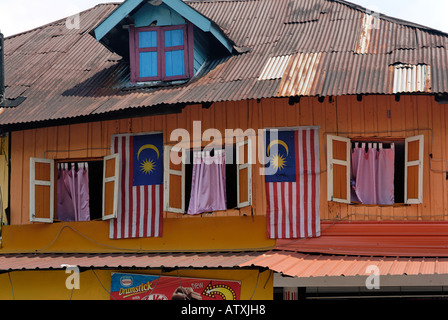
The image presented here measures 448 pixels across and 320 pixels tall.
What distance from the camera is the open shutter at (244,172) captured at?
14.9m

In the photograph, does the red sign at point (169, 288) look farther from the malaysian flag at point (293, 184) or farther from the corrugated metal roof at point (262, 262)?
the malaysian flag at point (293, 184)

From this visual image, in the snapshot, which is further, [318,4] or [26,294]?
[318,4]

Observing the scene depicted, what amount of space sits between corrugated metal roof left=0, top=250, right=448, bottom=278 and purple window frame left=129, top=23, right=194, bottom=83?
3.36 meters

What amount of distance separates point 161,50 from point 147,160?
215 centimetres

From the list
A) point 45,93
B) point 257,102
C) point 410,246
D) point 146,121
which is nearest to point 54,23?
point 45,93

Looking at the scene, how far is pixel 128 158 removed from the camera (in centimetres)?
1590

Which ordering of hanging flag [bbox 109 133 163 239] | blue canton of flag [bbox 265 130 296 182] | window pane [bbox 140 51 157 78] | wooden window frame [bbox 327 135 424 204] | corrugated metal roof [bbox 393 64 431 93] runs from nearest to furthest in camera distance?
corrugated metal roof [bbox 393 64 431 93] → wooden window frame [bbox 327 135 424 204] → blue canton of flag [bbox 265 130 296 182] → hanging flag [bbox 109 133 163 239] → window pane [bbox 140 51 157 78]

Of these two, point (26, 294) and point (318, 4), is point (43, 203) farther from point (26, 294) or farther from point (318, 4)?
point (318, 4)

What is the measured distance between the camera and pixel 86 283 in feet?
50.7

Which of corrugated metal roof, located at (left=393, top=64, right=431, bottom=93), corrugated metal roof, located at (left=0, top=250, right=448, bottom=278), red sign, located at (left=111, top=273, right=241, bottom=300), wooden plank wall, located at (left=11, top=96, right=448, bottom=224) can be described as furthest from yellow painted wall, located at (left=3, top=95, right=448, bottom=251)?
red sign, located at (left=111, top=273, right=241, bottom=300)

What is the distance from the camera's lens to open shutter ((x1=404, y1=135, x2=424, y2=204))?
14.4 meters

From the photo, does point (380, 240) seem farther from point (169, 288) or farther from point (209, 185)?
point (169, 288)

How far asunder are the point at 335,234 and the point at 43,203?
5.40 m

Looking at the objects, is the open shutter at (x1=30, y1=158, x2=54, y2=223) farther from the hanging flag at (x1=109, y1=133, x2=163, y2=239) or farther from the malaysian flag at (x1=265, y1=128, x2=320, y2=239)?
the malaysian flag at (x1=265, y1=128, x2=320, y2=239)
